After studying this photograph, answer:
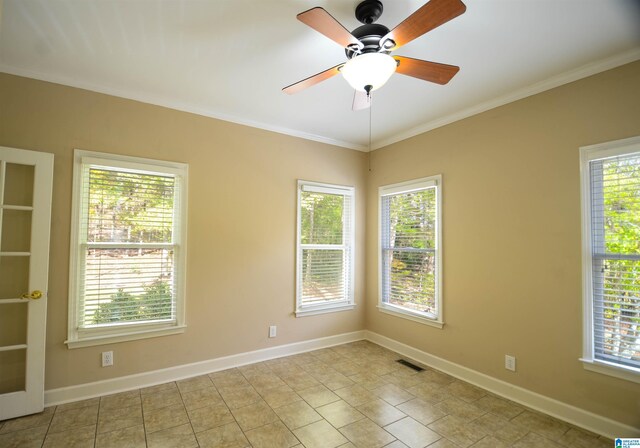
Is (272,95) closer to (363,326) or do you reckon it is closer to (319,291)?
(319,291)

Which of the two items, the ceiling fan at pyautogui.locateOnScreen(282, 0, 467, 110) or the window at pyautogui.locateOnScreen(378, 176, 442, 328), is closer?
the ceiling fan at pyautogui.locateOnScreen(282, 0, 467, 110)

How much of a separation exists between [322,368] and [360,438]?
4.09 feet

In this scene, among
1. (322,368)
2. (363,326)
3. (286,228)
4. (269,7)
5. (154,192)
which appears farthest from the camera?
(363,326)

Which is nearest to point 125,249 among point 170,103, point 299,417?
point 170,103

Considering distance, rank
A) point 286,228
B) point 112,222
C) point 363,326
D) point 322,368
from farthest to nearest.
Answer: point 363,326, point 286,228, point 322,368, point 112,222

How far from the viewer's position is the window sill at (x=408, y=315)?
3597mm

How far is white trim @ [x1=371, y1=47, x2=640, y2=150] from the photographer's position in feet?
7.77

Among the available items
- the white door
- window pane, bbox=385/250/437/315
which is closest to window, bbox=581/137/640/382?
window pane, bbox=385/250/437/315

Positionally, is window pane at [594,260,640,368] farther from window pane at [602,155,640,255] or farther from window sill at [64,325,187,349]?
window sill at [64,325,187,349]

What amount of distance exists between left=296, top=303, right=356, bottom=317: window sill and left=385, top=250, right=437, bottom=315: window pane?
580 mm

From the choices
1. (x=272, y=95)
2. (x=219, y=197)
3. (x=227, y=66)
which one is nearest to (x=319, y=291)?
(x=219, y=197)

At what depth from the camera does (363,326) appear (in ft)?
15.1

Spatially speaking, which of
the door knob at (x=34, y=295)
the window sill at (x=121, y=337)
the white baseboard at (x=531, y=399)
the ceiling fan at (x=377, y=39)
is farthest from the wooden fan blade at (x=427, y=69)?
the door knob at (x=34, y=295)

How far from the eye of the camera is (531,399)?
274 cm
